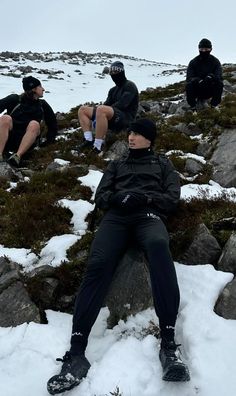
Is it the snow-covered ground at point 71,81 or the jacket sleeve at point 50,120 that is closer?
the jacket sleeve at point 50,120

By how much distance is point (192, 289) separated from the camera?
6.35 metres

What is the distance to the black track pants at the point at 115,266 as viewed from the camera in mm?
5503

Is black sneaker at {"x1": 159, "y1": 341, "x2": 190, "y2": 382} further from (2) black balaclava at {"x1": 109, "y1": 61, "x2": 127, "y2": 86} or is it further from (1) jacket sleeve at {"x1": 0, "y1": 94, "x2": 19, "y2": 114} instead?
(1) jacket sleeve at {"x1": 0, "y1": 94, "x2": 19, "y2": 114}

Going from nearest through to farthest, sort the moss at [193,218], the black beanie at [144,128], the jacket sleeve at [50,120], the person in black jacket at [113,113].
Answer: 1. the moss at [193,218]
2. the black beanie at [144,128]
3. the person in black jacket at [113,113]
4. the jacket sleeve at [50,120]

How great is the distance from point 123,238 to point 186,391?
2.36m

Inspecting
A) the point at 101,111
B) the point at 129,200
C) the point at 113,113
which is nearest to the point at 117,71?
the point at 113,113

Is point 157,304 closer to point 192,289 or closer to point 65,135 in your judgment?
point 192,289

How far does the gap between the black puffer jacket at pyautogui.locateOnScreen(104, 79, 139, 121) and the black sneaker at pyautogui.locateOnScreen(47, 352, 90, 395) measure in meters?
8.18

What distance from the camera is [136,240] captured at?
663cm

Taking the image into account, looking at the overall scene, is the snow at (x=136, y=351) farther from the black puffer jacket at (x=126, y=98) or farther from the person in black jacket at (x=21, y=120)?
the black puffer jacket at (x=126, y=98)

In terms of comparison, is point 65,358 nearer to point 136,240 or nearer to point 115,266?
point 115,266

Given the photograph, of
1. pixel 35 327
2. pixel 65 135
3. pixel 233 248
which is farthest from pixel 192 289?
pixel 65 135

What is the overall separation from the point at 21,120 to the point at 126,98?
2.92 meters

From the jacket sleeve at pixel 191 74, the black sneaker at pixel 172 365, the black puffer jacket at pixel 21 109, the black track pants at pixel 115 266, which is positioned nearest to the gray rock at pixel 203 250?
the black track pants at pixel 115 266
